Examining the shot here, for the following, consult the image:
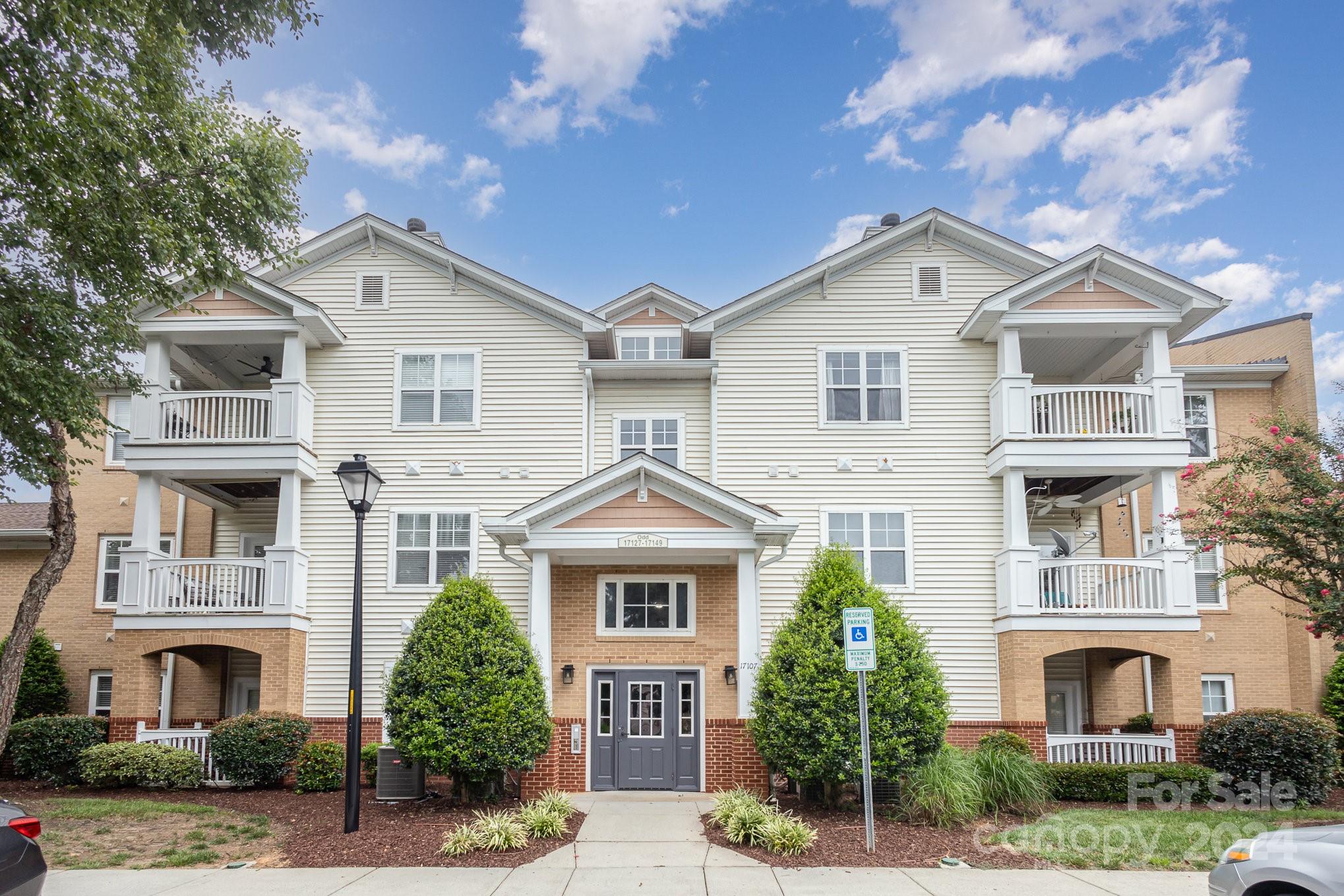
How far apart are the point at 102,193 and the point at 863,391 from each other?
40.0 ft

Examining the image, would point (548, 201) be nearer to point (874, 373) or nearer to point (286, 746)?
point (874, 373)

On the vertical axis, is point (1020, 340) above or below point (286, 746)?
above

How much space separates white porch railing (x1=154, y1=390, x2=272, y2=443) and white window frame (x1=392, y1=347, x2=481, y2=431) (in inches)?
84.4

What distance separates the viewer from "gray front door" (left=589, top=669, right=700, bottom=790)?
51.4 feet

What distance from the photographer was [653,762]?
15695 mm

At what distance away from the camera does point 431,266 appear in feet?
62.3

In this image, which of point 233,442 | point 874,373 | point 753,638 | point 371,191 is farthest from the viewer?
point 371,191

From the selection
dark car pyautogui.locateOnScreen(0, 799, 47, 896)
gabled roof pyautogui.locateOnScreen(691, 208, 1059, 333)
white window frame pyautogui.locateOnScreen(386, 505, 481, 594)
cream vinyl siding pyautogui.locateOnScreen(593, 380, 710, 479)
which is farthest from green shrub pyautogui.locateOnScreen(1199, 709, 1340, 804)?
dark car pyautogui.locateOnScreen(0, 799, 47, 896)

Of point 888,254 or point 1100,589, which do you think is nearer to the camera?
point 1100,589

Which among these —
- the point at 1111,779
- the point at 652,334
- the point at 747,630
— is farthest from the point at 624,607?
the point at 1111,779

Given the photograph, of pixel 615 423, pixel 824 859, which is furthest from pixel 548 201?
pixel 824 859

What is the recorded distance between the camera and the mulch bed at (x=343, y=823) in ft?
37.2

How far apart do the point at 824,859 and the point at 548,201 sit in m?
15.3

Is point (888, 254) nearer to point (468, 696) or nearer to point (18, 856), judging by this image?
point (468, 696)
